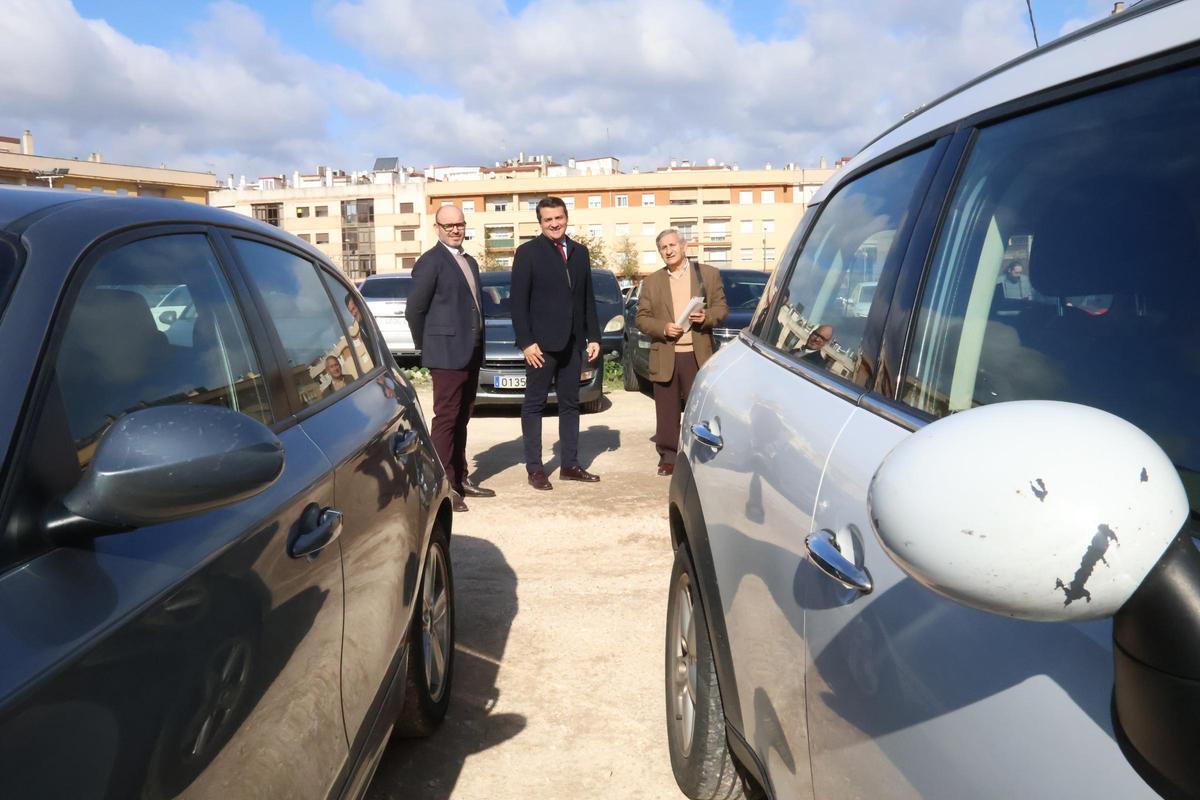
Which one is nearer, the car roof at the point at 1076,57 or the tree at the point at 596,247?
the car roof at the point at 1076,57

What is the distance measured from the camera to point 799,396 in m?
2.10

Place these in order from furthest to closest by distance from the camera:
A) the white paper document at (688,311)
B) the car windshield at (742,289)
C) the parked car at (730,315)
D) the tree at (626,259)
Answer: the tree at (626,259) < the car windshield at (742,289) < the parked car at (730,315) < the white paper document at (688,311)

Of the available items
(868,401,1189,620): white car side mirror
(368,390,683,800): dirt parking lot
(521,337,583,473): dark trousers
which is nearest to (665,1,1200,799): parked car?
(868,401,1189,620): white car side mirror

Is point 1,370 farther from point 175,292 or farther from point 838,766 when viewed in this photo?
point 838,766

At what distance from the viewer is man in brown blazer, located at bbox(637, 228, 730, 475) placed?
7.42 metres

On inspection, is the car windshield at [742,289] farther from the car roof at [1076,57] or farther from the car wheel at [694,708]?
the car roof at [1076,57]

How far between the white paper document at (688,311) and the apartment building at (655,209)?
266 feet

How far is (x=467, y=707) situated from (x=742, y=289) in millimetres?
9378

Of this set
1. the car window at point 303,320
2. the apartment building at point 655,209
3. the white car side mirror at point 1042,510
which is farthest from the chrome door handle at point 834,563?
the apartment building at point 655,209

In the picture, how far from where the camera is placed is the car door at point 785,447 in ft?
5.77

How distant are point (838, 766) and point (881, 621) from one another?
0.80ft

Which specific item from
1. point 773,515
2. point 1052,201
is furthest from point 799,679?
point 1052,201

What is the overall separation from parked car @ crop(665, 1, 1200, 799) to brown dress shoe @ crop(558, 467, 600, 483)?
510 cm

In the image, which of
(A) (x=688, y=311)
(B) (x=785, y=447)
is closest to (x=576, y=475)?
(A) (x=688, y=311)
